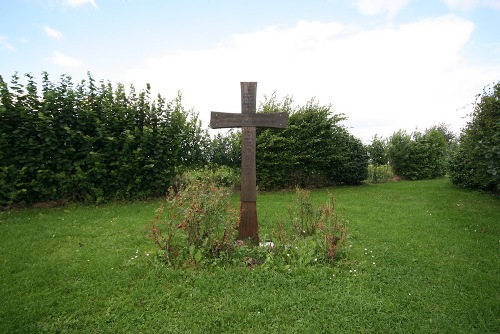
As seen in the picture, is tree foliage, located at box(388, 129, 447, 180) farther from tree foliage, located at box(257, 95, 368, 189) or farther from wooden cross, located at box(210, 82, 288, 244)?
wooden cross, located at box(210, 82, 288, 244)

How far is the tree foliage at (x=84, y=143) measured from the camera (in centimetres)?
830

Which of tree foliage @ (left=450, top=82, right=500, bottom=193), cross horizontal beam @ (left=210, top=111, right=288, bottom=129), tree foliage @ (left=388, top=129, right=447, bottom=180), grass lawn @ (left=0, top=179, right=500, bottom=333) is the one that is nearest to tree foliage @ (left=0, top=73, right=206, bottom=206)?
grass lawn @ (left=0, top=179, right=500, bottom=333)

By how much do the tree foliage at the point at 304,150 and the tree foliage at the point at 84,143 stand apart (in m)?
3.87

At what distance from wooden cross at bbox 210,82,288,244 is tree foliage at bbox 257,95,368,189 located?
20.7 ft

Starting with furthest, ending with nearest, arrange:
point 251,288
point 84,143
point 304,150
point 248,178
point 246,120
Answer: point 304,150
point 84,143
point 246,120
point 248,178
point 251,288

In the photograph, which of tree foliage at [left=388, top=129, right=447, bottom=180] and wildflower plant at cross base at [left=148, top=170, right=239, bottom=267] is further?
tree foliage at [left=388, top=129, right=447, bottom=180]

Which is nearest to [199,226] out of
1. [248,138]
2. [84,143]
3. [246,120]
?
[248,138]

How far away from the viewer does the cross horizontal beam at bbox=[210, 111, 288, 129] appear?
217 inches

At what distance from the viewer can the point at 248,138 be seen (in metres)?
5.48

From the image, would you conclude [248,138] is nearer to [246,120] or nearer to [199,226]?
[246,120]

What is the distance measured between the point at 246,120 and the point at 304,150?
7.74m

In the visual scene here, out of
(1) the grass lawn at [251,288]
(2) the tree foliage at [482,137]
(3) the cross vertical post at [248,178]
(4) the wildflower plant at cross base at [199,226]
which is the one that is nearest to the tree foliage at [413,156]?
(2) the tree foliage at [482,137]

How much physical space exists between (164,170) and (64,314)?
6.82 metres

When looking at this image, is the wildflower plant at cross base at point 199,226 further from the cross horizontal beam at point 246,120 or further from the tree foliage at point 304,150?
the tree foliage at point 304,150
